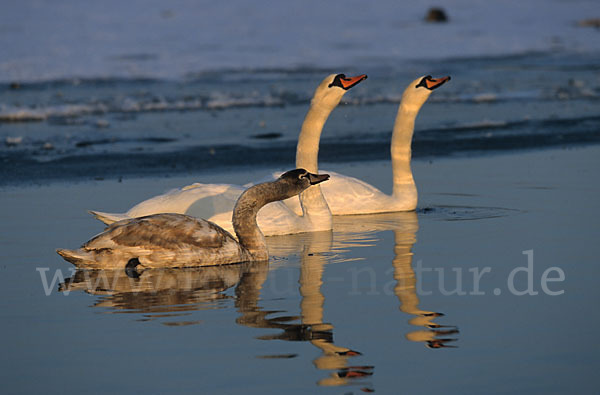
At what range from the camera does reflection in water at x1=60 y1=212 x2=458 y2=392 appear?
5.94 meters

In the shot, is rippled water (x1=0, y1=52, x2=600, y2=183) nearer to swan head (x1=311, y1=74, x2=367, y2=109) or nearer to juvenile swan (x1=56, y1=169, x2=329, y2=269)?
swan head (x1=311, y1=74, x2=367, y2=109)

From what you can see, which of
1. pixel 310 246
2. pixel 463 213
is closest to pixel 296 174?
pixel 310 246

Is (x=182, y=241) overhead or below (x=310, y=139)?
below

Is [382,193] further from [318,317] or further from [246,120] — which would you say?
[246,120]

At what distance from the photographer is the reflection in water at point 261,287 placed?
5941 mm

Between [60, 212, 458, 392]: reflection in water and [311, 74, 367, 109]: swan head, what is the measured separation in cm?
152

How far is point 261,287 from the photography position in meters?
7.66

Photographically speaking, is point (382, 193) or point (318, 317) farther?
Result: point (382, 193)

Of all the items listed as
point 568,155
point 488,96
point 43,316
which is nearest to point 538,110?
point 488,96

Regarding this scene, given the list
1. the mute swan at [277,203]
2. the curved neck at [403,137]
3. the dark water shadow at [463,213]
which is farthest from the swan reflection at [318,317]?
the curved neck at [403,137]

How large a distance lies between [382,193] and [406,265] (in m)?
3.76

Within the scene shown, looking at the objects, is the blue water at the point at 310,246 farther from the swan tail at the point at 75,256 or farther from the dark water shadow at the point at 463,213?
the swan tail at the point at 75,256

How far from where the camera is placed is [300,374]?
215 inches

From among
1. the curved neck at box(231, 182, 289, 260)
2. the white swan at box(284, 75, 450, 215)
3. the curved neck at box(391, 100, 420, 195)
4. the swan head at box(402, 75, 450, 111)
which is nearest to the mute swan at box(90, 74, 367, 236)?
the white swan at box(284, 75, 450, 215)
